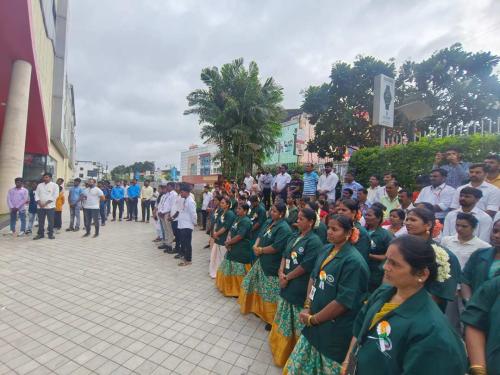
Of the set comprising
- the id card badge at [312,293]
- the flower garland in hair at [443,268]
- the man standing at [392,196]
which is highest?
the man standing at [392,196]

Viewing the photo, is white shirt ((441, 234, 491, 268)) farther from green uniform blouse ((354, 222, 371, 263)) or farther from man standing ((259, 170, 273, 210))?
man standing ((259, 170, 273, 210))

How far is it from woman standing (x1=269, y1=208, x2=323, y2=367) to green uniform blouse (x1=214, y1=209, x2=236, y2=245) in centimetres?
230

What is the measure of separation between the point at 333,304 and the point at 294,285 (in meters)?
0.92

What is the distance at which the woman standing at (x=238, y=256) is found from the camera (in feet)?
15.7

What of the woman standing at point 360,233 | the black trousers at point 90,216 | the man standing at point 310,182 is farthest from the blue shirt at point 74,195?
the woman standing at point 360,233

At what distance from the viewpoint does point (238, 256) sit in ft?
16.0

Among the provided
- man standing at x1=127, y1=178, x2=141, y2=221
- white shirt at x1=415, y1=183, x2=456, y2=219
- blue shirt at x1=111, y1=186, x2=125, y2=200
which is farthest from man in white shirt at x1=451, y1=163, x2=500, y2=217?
blue shirt at x1=111, y1=186, x2=125, y2=200

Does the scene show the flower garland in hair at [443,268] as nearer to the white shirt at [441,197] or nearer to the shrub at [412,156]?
the white shirt at [441,197]

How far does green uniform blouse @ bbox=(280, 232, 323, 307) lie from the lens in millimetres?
2970

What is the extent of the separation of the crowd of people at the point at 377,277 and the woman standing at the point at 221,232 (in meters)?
0.02

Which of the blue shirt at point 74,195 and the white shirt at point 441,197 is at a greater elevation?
the white shirt at point 441,197

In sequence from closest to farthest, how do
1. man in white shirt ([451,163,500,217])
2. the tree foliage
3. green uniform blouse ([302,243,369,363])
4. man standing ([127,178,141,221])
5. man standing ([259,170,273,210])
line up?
green uniform blouse ([302,243,369,363]), man in white shirt ([451,163,500,217]), man standing ([259,170,273,210]), man standing ([127,178,141,221]), the tree foliage

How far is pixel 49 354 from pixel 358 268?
334 cm

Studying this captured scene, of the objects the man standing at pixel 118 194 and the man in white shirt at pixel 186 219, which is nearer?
the man in white shirt at pixel 186 219
